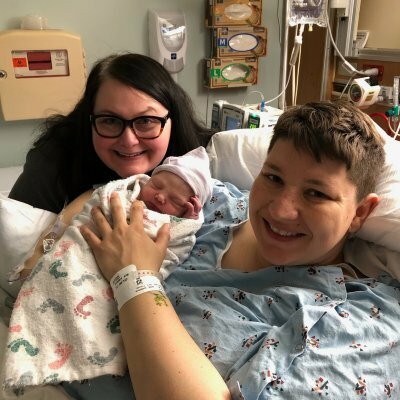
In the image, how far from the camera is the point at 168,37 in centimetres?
227

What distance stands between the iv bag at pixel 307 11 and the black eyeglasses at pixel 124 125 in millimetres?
1302

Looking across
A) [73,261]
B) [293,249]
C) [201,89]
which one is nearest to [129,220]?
[73,261]

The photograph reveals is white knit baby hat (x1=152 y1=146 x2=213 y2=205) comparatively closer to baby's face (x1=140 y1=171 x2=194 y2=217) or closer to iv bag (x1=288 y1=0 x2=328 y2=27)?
baby's face (x1=140 y1=171 x2=194 y2=217)

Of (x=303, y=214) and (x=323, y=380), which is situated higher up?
(x=303, y=214)

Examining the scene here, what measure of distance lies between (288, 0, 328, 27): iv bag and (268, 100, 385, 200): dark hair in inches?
57.1

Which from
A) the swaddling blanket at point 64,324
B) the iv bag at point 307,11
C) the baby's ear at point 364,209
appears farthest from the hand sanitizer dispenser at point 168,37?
the baby's ear at point 364,209

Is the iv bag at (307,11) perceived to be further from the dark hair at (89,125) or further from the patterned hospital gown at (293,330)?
the patterned hospital gown at (293,330)

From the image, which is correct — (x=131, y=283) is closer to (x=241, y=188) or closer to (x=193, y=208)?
(x=193, y=208)

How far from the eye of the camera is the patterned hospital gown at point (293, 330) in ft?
2.68

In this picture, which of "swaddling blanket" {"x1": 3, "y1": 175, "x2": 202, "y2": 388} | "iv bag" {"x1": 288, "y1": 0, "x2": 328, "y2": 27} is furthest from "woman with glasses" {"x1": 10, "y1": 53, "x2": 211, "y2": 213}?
"iv bag" {"x1": 288, "y1": 0, "x2": 328, "y2": 27}

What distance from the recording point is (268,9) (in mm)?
2494

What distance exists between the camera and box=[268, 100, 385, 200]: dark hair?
95 centimetres

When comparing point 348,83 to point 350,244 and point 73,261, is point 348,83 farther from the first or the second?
point 73,261

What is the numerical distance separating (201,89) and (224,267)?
1612mm
